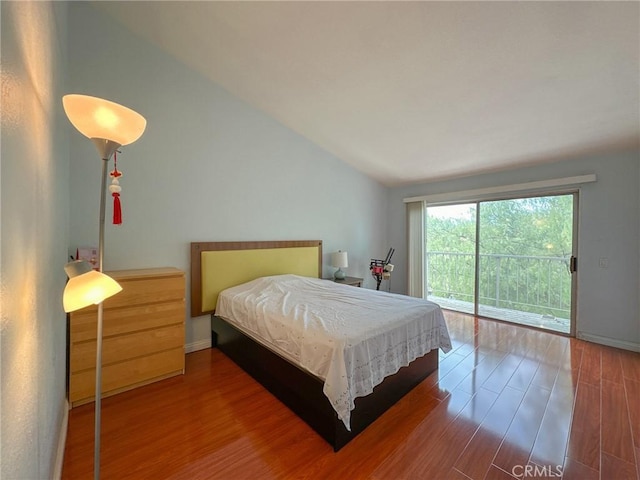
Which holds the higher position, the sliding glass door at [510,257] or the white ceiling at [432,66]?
the white ceiling at [432,66]

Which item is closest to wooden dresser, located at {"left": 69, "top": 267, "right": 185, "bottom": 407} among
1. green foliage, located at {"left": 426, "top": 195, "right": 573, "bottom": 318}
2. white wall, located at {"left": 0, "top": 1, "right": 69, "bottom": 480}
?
white wall, located at {"left": 0, "top": 1, "right": 69, "bottom": 480}

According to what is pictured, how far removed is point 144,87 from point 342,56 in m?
1.88

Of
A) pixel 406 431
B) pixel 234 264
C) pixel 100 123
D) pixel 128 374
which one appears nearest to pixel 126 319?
pixel 128 374

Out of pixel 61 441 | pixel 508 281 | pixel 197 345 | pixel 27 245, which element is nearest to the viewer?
pixel 27 245

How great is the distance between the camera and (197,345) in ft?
9.23

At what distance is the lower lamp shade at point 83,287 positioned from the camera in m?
0.86

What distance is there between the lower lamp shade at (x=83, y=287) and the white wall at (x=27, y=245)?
0.10 metres

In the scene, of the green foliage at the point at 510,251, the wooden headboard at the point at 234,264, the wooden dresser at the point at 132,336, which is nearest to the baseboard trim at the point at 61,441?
the wooden dresser at the point at 132,336

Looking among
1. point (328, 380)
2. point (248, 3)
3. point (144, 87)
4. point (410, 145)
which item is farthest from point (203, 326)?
point (410, 145)

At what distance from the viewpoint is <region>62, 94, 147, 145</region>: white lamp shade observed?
952 millimetres

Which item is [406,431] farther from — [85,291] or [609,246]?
[609,246]

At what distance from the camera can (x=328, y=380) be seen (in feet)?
4.92

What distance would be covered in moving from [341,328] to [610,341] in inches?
134

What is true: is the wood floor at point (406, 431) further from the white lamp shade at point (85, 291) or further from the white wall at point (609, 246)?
the white lamp shade at point (85, 291)
